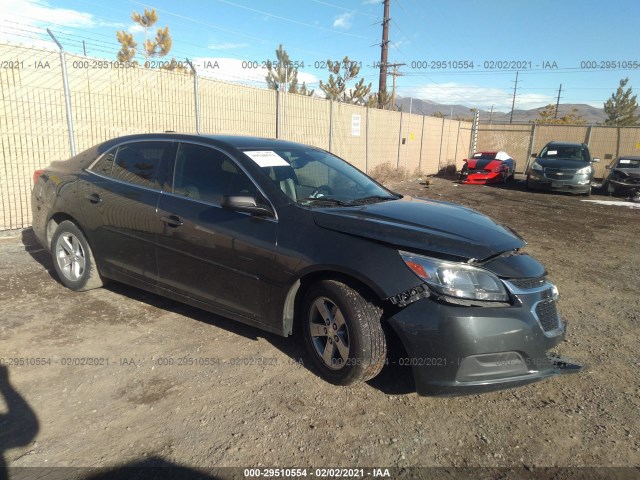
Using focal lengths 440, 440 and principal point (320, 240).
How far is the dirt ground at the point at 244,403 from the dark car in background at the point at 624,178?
12891 millimetres

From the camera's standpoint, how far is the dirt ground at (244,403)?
244cm

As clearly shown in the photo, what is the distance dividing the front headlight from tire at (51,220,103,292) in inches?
131

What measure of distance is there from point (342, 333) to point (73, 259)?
318 cm

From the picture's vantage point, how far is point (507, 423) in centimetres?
275

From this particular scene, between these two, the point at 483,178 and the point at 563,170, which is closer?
the point at 563,170

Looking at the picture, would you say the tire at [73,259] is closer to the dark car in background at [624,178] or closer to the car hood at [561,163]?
the car hood at [561,163]

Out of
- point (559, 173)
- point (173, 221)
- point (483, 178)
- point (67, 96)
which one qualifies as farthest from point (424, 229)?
point (483, 178)

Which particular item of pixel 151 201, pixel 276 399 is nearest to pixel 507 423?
pixel 276 399

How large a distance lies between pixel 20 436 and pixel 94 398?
457 millimetres

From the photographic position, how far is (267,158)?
3.66 m

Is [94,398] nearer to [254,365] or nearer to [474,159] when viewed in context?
[254,365]

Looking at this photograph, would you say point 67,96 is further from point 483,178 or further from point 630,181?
point 630,181

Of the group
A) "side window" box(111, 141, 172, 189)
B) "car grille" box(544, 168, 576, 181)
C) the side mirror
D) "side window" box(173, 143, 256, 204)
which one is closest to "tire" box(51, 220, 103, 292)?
"side window" box(111, 141, 172, 189)

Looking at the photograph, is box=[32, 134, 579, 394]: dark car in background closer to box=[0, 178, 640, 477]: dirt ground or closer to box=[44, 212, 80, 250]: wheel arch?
box=[44, 212, 80, 250]: wheel arch
